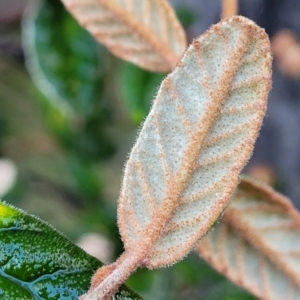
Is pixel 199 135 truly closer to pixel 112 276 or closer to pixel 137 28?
pixel 112 276

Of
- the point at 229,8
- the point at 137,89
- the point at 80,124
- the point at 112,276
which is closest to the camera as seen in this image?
the point at 112,276

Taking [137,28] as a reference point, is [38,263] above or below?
below

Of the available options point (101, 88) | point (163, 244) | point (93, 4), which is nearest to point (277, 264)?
point (163, 244)

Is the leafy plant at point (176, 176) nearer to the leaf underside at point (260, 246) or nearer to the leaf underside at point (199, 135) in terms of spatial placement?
the leaf underside at point (199, 135)

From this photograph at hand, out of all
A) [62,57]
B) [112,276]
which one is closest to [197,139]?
[112,276]

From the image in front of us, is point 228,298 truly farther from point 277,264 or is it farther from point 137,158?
point 137,158
